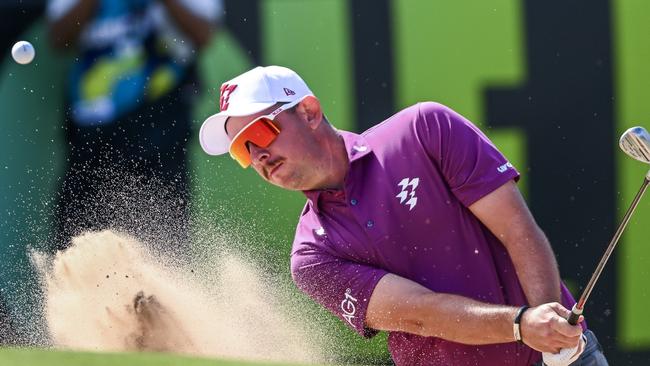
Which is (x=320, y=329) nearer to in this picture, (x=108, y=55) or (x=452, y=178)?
(x=108, y=55)

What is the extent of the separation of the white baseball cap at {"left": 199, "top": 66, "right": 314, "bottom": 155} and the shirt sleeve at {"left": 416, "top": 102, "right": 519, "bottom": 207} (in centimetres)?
38

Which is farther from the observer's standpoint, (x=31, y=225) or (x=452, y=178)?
(x=31, y=225)

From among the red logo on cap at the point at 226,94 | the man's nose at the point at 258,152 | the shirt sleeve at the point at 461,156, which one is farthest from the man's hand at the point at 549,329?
the red logo on cap at the point at 226,94

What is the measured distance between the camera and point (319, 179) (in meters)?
3.01

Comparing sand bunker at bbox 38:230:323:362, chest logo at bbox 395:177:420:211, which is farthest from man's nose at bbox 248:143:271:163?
sand bunker at bbox 38:230:323:362

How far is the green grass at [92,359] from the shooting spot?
15.7 feet

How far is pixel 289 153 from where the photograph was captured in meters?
2.97

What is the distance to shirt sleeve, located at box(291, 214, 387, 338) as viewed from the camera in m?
2.88

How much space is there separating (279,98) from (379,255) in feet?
1.64

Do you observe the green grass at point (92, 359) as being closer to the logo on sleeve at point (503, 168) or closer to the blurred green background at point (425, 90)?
the blurred green background at point (425, 90)

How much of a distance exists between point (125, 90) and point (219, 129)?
209 cm

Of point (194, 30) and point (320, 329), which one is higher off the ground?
point (194, 30)

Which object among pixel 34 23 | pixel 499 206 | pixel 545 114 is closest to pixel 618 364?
pixel 545 114

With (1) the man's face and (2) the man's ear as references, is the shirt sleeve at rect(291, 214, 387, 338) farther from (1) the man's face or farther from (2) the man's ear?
(2) the man's ear
